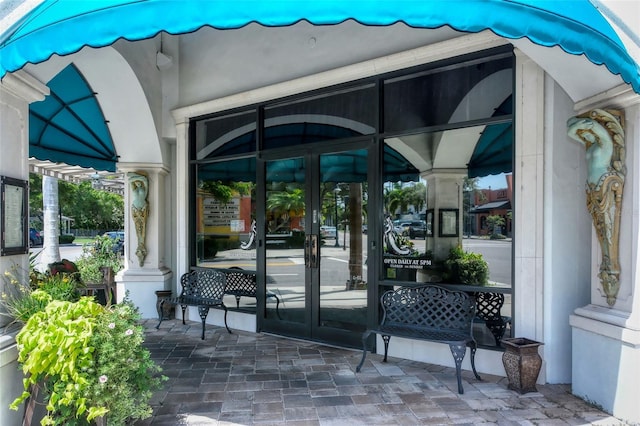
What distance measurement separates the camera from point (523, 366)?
3.76 meters

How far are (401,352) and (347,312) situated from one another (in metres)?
0.88

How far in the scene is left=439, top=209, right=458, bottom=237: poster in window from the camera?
15.4 ft

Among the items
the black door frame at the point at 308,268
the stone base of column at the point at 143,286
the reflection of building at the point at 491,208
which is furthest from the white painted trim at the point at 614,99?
the stone base of column at the point at 143,286

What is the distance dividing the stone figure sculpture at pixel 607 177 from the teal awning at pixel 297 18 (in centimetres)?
88

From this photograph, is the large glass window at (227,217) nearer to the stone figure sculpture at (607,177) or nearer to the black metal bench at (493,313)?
the black metal bench at (493,313)

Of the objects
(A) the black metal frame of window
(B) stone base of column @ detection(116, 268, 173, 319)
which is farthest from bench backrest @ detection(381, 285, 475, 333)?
(B) stone base of column @ detection(116, 268, 173, 319)

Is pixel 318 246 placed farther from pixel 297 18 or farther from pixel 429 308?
pixel 297 18

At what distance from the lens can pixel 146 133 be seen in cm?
689

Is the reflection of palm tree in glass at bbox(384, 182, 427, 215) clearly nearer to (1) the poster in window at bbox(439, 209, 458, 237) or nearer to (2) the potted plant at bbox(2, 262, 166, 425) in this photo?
(1) the poster in window at bbox(439, 209, 458, 237)

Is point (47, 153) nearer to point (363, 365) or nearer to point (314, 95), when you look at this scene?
point (314, 95)

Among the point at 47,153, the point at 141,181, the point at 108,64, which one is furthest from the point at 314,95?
the point at 47,153

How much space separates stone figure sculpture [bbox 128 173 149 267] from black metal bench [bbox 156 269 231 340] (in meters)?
1.18

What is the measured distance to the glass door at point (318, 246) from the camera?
17.6 feet

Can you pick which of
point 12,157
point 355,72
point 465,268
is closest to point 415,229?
point 465,268
